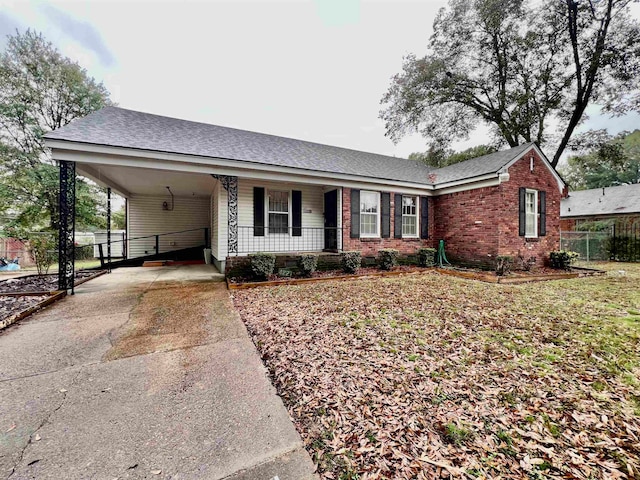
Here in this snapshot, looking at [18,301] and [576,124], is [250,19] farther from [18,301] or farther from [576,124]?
[576,124]

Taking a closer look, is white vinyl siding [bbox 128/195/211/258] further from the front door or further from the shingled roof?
the front door

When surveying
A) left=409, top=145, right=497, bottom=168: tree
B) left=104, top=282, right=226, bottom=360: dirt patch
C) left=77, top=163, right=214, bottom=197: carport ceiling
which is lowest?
left=104, top=282, right=226, bottom=360: dirt patch

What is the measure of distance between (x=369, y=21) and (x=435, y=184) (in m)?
8.76

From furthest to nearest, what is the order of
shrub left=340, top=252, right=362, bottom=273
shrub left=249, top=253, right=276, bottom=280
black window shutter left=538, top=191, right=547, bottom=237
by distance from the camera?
black window shutter left=538, top=191, right=547, bottom=237 < shrub left=340, top=252, right=362, bottom=273 < shrub left=249, top=253, right=276, bottom=280

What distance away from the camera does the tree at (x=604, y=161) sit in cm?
1371

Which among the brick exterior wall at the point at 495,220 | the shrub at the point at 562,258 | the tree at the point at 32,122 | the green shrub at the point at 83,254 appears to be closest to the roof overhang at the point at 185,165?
the brick exterior wall at the point at 495,220

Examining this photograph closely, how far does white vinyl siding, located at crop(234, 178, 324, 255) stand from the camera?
27.2 ft

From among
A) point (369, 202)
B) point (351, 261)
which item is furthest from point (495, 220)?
point (351, 261)

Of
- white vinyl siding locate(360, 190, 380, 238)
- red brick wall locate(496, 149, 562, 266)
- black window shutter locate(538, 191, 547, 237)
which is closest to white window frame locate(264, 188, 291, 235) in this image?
white vinyl siding locate(360, 190, 380, 238)

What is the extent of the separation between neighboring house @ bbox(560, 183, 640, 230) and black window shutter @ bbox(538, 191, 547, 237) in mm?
10383

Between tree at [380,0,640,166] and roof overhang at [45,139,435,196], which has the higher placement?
tree at [380,0,640,166]

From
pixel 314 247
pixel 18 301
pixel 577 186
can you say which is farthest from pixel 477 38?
pixel 577 186

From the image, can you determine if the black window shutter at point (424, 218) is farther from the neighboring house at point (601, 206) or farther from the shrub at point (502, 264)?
the neighboring house at point (601, 206)

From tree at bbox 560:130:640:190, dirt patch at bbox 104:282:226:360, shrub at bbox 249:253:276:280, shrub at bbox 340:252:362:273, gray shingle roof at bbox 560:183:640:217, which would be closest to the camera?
dirt patch at bbox 104:282:226:360
